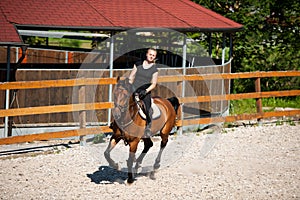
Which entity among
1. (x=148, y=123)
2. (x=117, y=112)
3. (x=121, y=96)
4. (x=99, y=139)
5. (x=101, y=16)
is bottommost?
(x=99, y=139)

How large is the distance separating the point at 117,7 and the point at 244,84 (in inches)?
341

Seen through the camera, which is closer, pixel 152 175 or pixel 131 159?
pixel 131 159

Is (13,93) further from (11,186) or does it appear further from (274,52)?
(274,52)

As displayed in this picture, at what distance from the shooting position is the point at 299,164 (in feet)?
36.7

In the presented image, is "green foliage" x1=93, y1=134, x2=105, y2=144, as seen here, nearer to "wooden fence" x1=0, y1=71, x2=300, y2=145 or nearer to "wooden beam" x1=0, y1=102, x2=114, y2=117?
"wooden fence" x1=0, y1=71, x2=300, y2=145

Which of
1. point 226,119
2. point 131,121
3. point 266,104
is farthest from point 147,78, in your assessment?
point 266,104

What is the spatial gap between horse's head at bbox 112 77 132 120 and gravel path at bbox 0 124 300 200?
1.30 m

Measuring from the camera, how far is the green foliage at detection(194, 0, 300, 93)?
73.1ft

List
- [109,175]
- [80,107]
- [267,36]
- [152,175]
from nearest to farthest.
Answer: [152,175]
[109,175]
[80,107]
[267,36]

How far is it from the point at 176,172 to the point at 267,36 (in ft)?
44.2

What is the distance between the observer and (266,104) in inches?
832

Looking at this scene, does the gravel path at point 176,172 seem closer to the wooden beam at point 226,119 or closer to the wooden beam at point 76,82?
the wooden beam at point 226,119

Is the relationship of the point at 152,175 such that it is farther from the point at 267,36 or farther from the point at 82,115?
the point at 267,36

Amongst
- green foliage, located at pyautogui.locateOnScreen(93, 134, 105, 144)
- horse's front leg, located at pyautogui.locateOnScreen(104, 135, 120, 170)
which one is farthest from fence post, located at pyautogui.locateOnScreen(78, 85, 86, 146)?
horse's front leg, located at pyautogui.locateOnScreen(104, 135, 120, 170)
